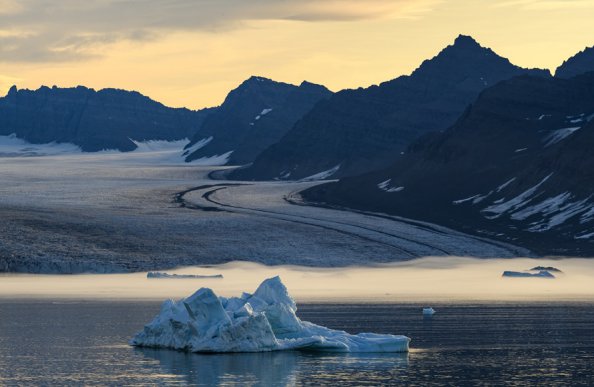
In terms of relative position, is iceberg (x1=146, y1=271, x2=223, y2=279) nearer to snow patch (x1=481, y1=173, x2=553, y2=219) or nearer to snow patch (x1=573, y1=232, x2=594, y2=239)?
snow patch (x1=573, y1=232, x2=594, y2=239)

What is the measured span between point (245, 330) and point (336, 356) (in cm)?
485

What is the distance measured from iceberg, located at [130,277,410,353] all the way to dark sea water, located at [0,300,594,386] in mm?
768

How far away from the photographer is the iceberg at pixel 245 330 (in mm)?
58812

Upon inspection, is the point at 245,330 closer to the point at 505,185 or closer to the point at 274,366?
the point at 274,366

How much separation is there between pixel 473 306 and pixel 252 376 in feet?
142

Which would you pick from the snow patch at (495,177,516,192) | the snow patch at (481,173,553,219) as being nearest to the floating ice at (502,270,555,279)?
the snow patch at (481,173,553,219)

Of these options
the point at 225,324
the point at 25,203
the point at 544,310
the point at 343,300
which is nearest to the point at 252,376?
the point at 225,324

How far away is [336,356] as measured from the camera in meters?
60.3

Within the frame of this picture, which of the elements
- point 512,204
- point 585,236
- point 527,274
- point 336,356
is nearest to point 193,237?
point 527,274

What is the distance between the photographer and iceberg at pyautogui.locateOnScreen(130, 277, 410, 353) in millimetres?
58812

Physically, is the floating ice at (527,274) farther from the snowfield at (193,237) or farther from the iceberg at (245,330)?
the iceberg at (245,330)

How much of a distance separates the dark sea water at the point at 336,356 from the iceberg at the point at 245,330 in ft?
2.52

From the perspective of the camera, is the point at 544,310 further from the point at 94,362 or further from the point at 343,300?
the point at 94,362

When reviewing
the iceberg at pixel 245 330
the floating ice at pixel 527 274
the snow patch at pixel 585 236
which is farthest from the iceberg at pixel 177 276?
the snow patch at pixel 585 236
